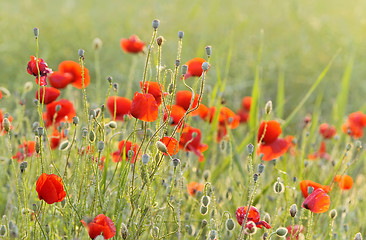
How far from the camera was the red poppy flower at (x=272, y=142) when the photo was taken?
5.92ft

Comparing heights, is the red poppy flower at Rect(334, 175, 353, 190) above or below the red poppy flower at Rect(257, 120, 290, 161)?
below

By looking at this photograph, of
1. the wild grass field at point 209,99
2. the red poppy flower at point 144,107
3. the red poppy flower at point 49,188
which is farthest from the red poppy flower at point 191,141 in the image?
the red poppy flower at point 49,188

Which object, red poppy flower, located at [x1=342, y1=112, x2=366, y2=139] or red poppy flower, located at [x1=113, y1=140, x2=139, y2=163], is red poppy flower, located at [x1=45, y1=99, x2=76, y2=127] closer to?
red poppy flower, located at [x1=113, y1=140, x2=139, y2=163]

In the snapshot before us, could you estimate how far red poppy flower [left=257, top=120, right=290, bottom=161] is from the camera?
1806mm

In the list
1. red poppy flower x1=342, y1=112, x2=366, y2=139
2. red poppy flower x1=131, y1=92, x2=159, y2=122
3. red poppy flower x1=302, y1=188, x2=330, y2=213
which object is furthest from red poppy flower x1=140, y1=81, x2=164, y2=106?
red poppy flower x1=342, y1=112, x2=366, y2=139

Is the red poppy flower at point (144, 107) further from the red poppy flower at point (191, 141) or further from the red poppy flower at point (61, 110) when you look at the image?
the red poppy flower at point (61, 110)

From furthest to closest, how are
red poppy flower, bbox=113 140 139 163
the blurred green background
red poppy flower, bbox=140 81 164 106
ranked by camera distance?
the blurred green background, red poppy flower, bbox=113 140 139 163, red poppy flower, bbox=140 81 164 106

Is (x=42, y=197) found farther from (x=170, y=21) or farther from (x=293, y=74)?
(x=170, y=21)

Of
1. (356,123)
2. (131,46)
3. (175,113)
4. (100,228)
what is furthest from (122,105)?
(356,123)

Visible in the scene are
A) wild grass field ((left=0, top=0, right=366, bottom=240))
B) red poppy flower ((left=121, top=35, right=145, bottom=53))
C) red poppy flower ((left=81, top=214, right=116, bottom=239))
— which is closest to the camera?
red poppy flower ((left=81, top=214, right=116, bottom=239))

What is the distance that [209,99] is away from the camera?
7.59ft

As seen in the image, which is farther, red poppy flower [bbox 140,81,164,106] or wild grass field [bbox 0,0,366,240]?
wild grass field [bbox 0,0,366,240]

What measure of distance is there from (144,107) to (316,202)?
508mm

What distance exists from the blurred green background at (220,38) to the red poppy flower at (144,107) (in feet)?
7.68
